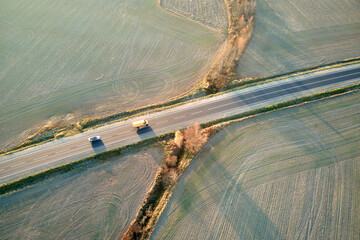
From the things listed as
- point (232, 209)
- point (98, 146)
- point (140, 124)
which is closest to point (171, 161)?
point (140, 124)

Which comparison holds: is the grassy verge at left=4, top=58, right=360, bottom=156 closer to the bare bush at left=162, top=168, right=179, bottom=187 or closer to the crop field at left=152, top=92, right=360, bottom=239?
the crop field at left=152, top=92, right=360, bottom=239

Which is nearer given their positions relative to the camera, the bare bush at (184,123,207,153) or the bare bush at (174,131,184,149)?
the bare bush at (174,131,184,149)

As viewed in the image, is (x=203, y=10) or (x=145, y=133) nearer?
(x=145, y=133)

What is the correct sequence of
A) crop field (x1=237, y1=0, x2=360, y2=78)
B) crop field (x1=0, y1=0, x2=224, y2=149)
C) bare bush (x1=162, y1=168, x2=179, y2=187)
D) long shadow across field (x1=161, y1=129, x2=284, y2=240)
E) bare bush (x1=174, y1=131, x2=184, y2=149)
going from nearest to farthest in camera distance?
long shadow across field (x1=161, y1=129, x2=284, y2=240) → bare bush (x1=162, y1=168, x2=179, y2=187) → bare bush (x1=174, y1=131, x2=184, y2=149) → crop field (x1=0, y1=0, x2=224, y2=149) → crop field (x1=237, y1=0, x2=360, y2=78)

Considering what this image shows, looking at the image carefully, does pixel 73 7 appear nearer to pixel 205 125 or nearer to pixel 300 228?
pixel 205 125

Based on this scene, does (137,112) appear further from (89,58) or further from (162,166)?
(89,58)

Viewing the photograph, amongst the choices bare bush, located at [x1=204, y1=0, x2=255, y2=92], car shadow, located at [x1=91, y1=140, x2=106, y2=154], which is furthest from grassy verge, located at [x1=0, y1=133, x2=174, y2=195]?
bare bush, located at [x1=204, y1=0, x2=255, y2=92]
